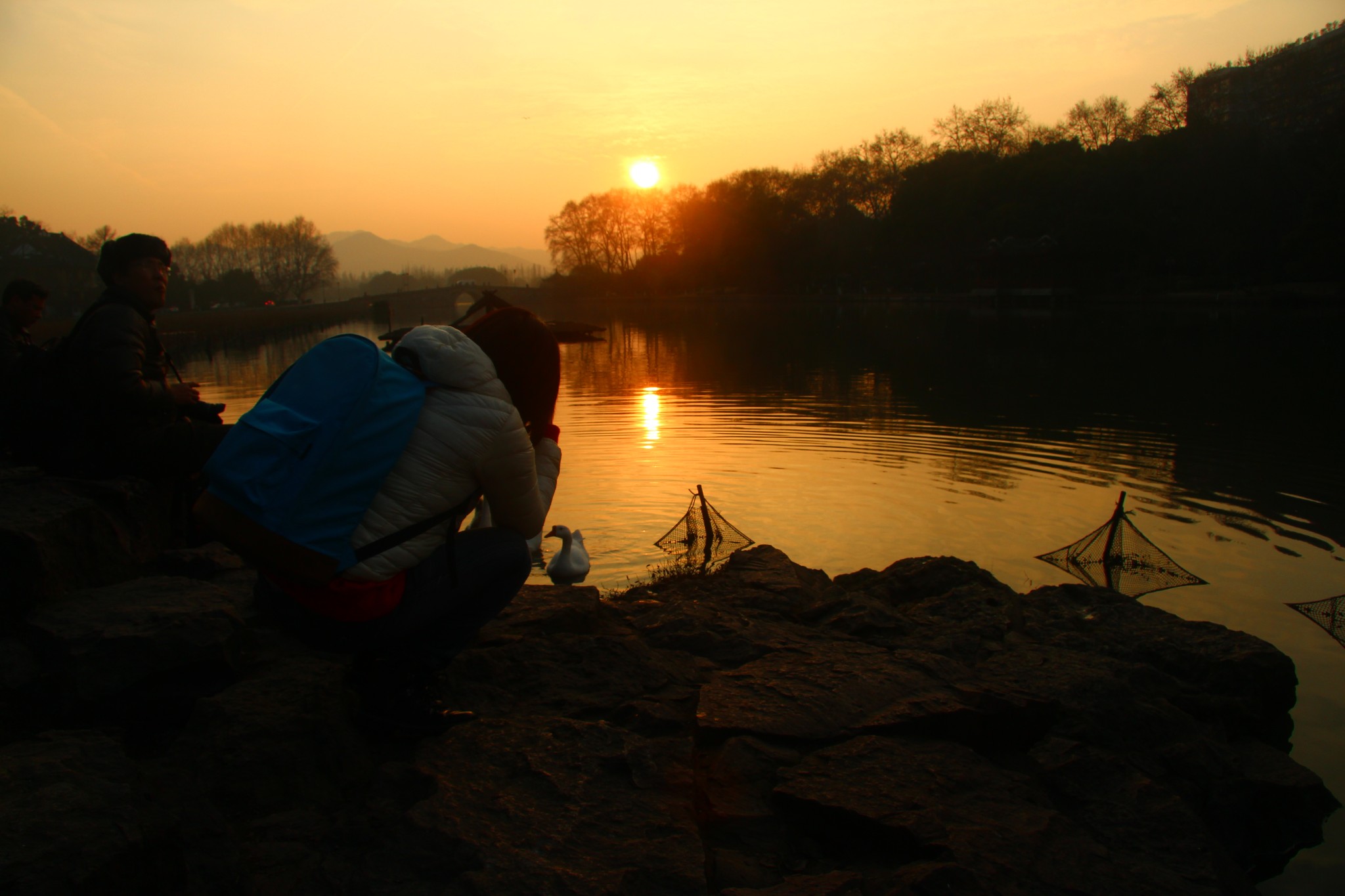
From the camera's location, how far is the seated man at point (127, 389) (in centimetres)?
339

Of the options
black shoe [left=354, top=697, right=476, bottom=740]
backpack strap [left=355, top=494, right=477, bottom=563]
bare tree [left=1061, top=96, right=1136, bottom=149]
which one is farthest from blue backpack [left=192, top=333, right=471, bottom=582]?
bare tree [left=1061, top=96, right=1136, bottom=149]

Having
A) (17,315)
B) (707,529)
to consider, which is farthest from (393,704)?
(17,315)

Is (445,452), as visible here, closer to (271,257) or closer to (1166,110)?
(1166,110)

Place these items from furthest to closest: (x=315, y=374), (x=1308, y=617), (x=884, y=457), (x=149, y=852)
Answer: (x=884, y=457) → (x=1308, y=617) → (x=315, y=374) → (x=149, y=852)

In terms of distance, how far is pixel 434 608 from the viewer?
2.35 meters

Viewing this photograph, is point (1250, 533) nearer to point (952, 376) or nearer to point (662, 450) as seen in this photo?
point (662, 450)

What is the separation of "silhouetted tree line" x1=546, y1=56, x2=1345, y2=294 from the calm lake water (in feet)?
74.0

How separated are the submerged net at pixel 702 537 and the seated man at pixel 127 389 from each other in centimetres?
375

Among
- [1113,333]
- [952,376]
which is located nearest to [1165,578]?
[952,376]

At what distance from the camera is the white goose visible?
571 centimetres

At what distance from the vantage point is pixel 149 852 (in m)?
1.67

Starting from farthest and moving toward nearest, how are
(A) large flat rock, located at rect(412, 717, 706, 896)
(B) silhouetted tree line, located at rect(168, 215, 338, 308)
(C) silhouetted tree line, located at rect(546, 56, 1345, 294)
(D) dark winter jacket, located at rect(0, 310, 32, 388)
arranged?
(B) silhouetted tree line, located at rect(168, 215, 338, 308) < (C) silhouetted tree line, located at rect(546, 56, 1345, 294) < (D) dark winter jacket, located at rect(0, 310, 32, 388) < (A) large flat rock, located at rect(412, 717, 706, 896)

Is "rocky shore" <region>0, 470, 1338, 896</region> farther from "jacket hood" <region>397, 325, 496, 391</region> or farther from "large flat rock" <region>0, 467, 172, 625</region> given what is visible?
"jacket hood" <region>397, 325, 496, 391</region>

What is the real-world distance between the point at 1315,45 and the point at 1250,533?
64.2 m
